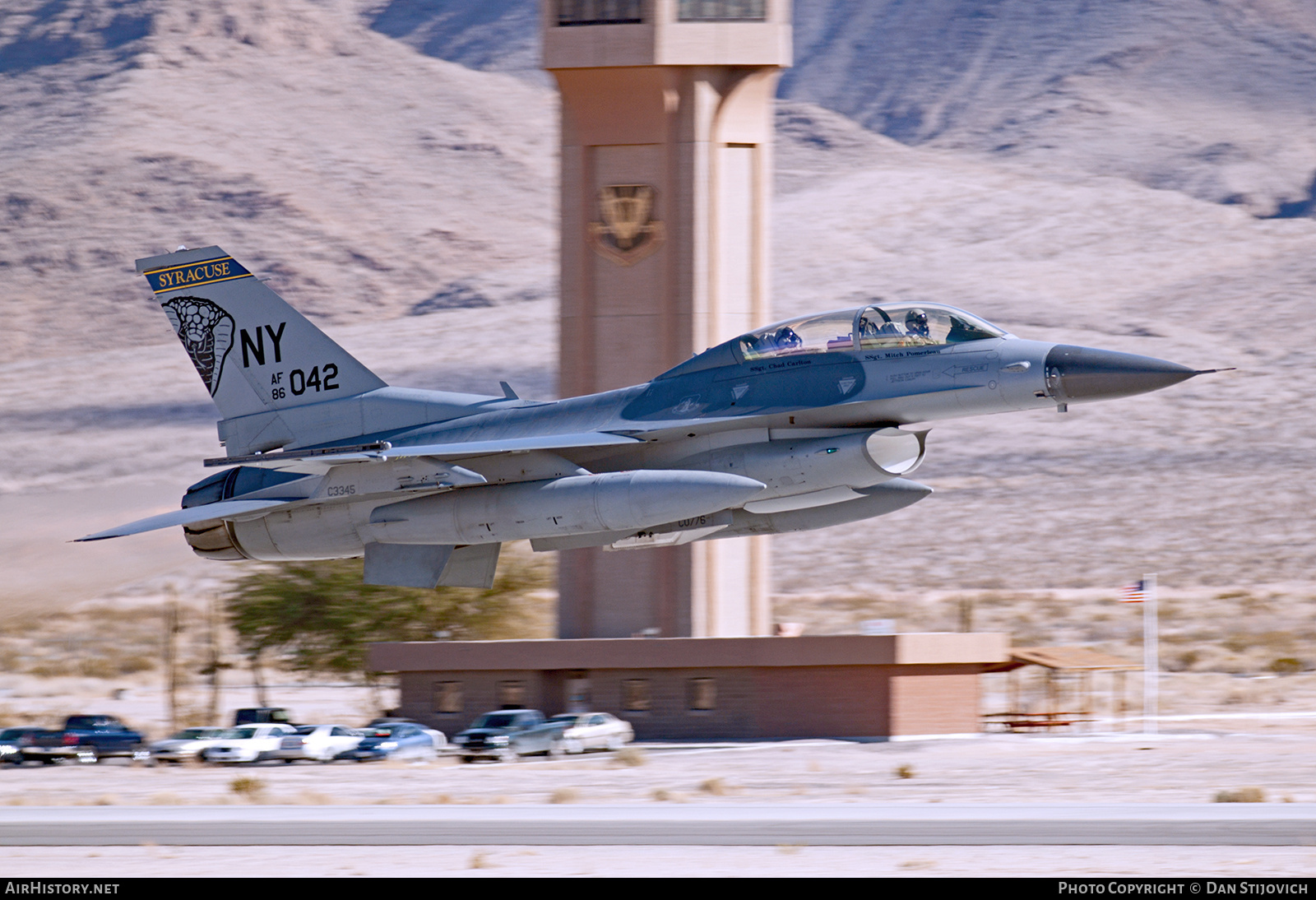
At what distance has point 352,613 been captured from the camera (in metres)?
55.5

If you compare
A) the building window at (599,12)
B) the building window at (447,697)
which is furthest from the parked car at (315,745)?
the building window at (599,12)

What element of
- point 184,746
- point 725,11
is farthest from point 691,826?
point 725,11

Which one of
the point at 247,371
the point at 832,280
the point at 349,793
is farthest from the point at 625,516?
the point at 832,280

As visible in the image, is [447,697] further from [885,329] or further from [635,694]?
[885,329]

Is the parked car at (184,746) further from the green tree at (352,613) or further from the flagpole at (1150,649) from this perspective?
the flagpole at (1150,649)

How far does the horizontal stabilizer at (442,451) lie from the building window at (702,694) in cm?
1988

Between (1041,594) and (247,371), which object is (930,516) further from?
(247,371)

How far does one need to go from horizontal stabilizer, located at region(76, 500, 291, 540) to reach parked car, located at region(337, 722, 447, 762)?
1617 centimetres

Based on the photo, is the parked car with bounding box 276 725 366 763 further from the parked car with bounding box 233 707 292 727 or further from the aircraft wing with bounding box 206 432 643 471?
the aircraft wing with bounding box 206 432 643 471

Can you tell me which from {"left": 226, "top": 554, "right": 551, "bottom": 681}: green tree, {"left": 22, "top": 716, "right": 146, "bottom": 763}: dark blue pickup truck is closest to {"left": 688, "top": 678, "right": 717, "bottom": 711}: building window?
{"left": 22, "top": 716, "right": 146, "bottom": 763}: dark blue pickup truck

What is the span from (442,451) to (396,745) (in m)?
18.2

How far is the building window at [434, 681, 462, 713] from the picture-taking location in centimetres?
4397

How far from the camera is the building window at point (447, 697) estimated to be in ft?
144

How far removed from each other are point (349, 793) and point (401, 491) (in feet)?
30.8
